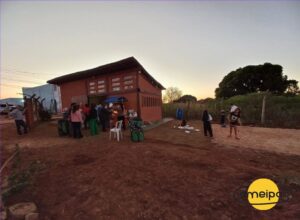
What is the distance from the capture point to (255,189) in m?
2.48

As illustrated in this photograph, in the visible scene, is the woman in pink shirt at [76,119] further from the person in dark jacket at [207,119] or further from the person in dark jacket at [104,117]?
the person in dark jacket at [207,119]

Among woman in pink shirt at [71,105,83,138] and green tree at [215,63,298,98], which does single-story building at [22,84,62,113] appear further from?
green tree at [215,63,298,98]

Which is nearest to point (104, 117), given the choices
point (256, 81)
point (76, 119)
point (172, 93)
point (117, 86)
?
point (76, 119)

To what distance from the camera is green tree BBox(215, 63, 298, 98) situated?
22.7 m

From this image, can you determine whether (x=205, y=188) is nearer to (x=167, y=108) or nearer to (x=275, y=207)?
(x=275, y=207)

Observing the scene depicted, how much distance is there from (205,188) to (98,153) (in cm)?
352

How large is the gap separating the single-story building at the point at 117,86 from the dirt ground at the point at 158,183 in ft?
19.3

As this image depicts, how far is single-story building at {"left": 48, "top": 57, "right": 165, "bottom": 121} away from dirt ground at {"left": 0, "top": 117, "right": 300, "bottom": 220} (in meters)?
5.88

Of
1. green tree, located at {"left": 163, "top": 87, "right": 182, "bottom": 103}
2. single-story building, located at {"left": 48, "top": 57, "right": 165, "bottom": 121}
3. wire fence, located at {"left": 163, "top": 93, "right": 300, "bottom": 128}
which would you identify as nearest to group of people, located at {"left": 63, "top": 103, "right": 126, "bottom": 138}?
single-story building, located at {"left": 48, "top": 57, "right": 165, "bottom": 121}

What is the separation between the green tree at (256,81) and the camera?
22656mm

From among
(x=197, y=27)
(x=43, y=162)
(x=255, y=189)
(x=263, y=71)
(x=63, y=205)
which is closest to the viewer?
(x=63, y=205)

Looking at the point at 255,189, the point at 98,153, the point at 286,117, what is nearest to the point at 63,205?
the point at 98,153

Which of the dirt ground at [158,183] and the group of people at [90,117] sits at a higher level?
the group of people at [90,117]

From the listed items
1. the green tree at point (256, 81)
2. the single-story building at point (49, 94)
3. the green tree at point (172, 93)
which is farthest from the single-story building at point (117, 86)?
the green tree at point (172, 93)
